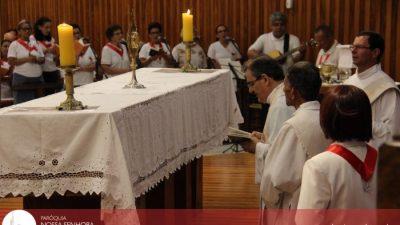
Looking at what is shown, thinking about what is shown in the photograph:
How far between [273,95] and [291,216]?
0.87 meters

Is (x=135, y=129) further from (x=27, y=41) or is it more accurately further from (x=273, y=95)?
(x=27, y=41)

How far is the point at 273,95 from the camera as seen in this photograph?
4.10m

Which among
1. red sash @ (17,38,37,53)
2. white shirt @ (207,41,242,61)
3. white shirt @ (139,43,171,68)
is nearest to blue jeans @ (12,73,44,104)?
red sash @ (17,38,37,53)

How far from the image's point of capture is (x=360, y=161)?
8.27 feet

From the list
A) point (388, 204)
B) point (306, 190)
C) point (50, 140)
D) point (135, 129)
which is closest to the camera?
point (388, 204)

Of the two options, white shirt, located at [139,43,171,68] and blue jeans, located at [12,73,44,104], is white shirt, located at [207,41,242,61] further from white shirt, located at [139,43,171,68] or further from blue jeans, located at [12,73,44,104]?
blue jeans, located at [12,73,44,104]

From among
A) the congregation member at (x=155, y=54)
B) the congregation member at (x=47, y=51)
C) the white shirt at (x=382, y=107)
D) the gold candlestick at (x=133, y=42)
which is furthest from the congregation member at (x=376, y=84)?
the congregation member at (x=47, y=51)

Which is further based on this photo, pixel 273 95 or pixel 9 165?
pixel 273 95

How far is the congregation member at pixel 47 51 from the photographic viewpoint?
1027 cm

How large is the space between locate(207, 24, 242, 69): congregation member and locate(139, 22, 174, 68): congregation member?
2.31 feet

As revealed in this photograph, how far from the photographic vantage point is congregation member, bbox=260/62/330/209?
3.31m

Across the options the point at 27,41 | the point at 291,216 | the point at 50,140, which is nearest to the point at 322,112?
the point at 291,216

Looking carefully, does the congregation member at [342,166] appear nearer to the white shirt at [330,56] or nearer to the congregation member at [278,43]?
the white shirt at [330,56]

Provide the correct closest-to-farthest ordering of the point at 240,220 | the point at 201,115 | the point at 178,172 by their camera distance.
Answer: the point at 201,115, the point at 178,172, the point at 240,220
